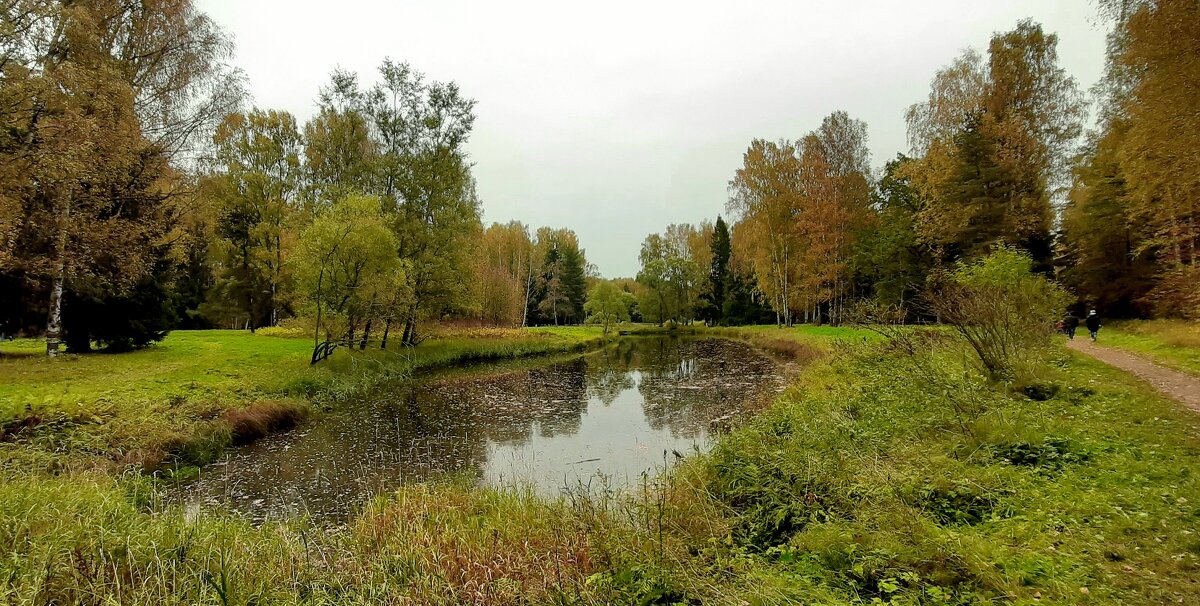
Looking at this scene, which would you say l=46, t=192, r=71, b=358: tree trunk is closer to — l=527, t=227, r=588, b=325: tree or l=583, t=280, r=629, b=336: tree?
l=583, t=280, r=629, b=336: tree

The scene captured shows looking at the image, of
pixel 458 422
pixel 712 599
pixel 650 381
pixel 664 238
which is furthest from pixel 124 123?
pixel 664 238

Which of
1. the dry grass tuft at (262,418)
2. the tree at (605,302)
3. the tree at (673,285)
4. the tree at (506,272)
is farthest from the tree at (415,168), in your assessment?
the tree at (673,285)

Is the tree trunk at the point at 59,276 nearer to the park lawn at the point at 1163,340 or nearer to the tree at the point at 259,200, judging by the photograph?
the tree at the point at 259,200

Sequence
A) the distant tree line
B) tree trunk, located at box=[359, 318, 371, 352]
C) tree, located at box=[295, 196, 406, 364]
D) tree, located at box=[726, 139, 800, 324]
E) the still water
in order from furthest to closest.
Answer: tree, located at box=[726, 139, 800, 324]
tree trunk, located at box=[359, 318, 371, 352]
tree, located at box=[295, 196, 406, 364]
the distant tree line
the still water

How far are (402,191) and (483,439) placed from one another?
56.1 feet

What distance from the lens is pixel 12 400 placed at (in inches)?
372

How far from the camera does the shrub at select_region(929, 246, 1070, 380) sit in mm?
9258

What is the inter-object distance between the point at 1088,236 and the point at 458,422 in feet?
95.8

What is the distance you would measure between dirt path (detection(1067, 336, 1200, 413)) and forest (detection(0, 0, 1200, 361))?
5.70ft

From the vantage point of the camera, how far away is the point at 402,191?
2484 cm

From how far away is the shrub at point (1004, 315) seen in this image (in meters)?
9.26

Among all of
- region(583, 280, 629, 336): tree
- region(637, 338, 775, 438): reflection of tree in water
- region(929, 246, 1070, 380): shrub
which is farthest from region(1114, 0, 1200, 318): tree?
region(583, 280, 629, 336): tree

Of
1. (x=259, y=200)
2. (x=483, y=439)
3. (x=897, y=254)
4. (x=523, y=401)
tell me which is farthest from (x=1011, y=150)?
(x=259, y=200)

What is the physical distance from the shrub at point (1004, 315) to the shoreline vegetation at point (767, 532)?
139cm
